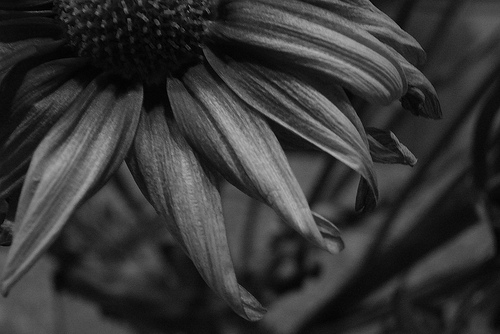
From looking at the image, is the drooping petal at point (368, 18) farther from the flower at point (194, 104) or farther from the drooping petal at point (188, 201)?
the drooping petal at point (188, 201)

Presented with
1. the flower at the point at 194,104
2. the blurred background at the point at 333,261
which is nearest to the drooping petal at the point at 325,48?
the flower at the point at 194,104

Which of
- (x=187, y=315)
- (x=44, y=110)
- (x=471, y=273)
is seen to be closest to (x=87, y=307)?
(x=187, y=315)

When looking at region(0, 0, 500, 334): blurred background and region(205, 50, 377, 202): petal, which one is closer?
region(205, 50, 377, 202): petal

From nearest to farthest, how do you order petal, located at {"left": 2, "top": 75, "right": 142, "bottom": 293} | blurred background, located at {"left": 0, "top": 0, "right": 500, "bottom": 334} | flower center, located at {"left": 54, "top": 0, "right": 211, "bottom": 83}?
1. petal, located at {"left": 2, "top": 75, "right": 142, "bottom": 293}
2. flower center, located at {"left": 54, "top": 0, "right": 211, "bottom": 83}
3. blurred background, located at {"left": 0, "top": 0, "right": 500, "bottom": 334}

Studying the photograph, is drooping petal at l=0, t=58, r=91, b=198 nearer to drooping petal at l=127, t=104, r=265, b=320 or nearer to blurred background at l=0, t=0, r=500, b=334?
drooping petal at l=127, t=104, r=265, b=320

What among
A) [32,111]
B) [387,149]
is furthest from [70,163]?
[387,149]

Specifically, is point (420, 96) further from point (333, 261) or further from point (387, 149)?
point (333, 261)

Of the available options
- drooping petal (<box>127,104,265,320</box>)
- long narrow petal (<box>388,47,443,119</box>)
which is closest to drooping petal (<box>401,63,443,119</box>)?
long narrow petal (<box>388,47,443,119</box>)

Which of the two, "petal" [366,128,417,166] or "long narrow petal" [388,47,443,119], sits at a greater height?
"long narrow petal" [388,47,443,119]
